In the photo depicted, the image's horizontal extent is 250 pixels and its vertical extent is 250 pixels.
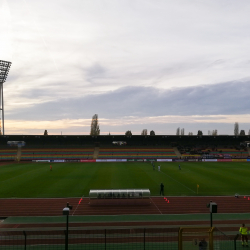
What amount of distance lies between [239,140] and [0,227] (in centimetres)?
7799

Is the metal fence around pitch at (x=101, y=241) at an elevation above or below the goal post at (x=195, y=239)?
below

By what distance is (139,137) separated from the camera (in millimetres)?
75750

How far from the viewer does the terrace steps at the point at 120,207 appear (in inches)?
691

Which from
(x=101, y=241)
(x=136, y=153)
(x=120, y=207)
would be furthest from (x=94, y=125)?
(x=101, y=241)

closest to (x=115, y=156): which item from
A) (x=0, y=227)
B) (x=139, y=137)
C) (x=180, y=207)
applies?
(x=139, y=137)

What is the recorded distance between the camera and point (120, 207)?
18.9 metres

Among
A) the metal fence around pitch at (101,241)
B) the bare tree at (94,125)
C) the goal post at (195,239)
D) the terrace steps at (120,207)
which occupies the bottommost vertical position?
the terrace steps at (120,207)

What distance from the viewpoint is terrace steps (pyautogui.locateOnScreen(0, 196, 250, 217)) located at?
57.6 ft

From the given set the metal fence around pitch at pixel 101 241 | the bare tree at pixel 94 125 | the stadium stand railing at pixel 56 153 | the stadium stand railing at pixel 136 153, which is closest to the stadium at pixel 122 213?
the metal fence around pitch at pixel 101 241

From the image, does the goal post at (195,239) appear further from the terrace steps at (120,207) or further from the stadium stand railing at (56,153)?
the stadium stand railing at (56,153)

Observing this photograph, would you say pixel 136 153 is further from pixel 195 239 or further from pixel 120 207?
pixel 195 239

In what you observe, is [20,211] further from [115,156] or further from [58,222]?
[115,156]

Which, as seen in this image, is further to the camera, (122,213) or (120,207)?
(120,207)

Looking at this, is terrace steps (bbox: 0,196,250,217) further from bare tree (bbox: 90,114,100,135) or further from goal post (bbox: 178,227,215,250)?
bare tree (bbox: 90,114,100,135)
